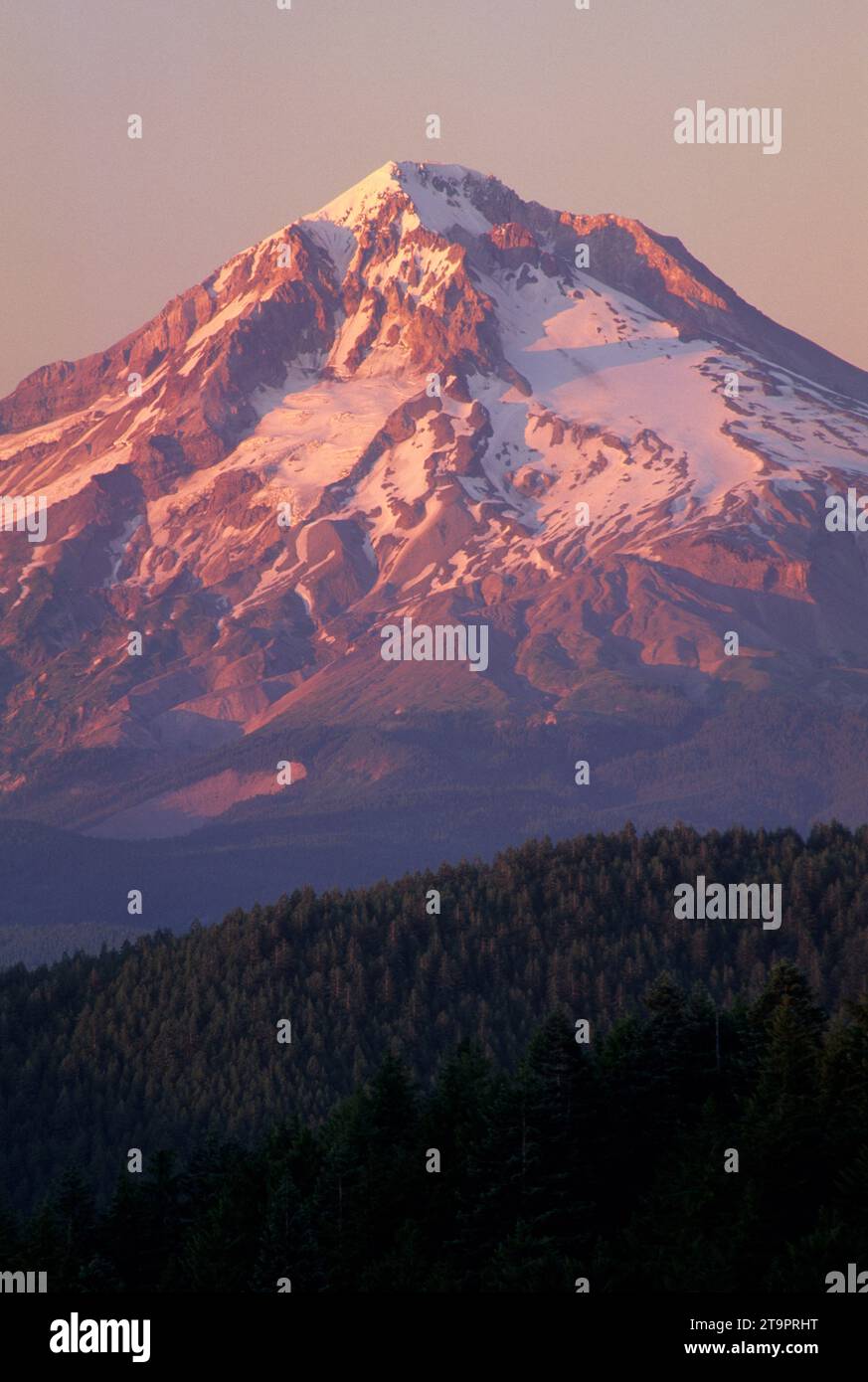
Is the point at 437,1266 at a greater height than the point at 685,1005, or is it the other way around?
the point at 685,1005

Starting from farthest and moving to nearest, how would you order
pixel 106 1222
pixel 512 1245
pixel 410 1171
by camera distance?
pixel 106 1222 → pixel 410 1171 → pixel 512 1245

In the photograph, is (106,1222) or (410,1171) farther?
Result: (106,1222)
